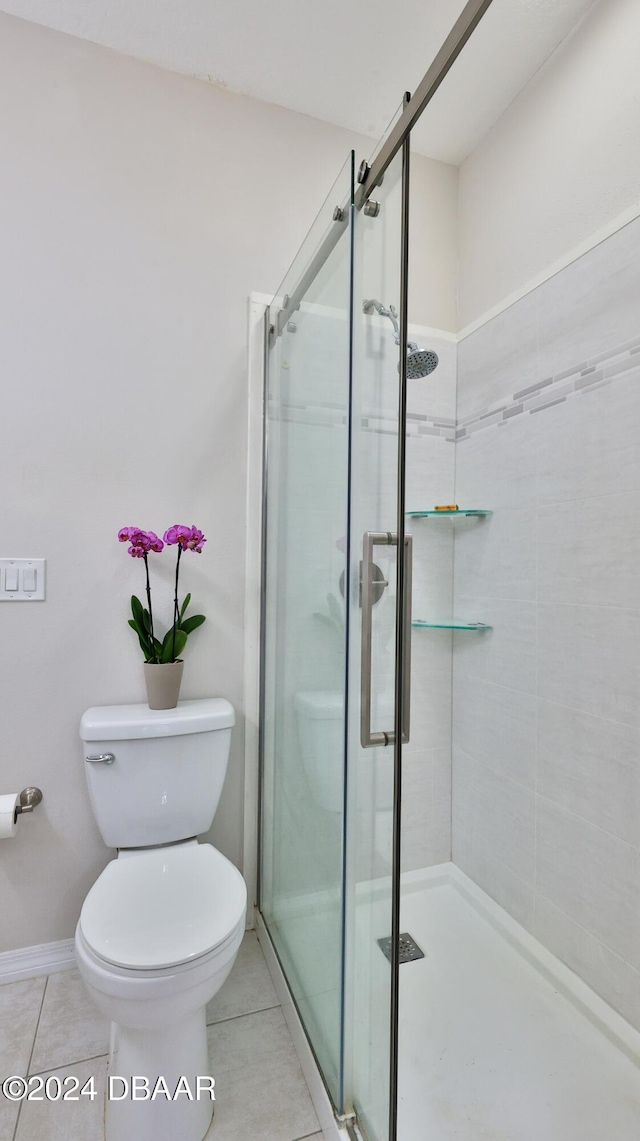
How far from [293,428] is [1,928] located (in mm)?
1514

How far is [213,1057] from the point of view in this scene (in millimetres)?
1228

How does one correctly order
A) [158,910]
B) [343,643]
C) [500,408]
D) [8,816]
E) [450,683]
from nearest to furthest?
1. [343,643]
2. [158,910]
3. [8,816]
4. [500,408]
5. [450,683]

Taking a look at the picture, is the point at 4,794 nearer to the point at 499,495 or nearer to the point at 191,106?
the point at 499,495

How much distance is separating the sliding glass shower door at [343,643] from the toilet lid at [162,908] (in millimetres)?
198

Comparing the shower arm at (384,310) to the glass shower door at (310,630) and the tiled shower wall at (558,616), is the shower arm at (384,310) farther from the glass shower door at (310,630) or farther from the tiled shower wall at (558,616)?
the tiled shower wall at (558,616)

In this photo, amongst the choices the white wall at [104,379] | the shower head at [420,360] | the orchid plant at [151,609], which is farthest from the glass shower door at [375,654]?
the white wall at [104,379]

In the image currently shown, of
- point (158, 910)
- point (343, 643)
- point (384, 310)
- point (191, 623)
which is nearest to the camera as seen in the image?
point (384, 310)

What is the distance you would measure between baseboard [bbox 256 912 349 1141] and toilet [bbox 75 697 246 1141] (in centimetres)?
20

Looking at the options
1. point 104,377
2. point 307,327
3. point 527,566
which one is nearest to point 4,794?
point 104,377

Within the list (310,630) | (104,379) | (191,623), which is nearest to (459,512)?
(310,630)

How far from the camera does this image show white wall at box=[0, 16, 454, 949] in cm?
147

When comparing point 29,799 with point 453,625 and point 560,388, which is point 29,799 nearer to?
point 453,625

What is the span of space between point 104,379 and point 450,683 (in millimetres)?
1493

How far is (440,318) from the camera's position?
2.00m
